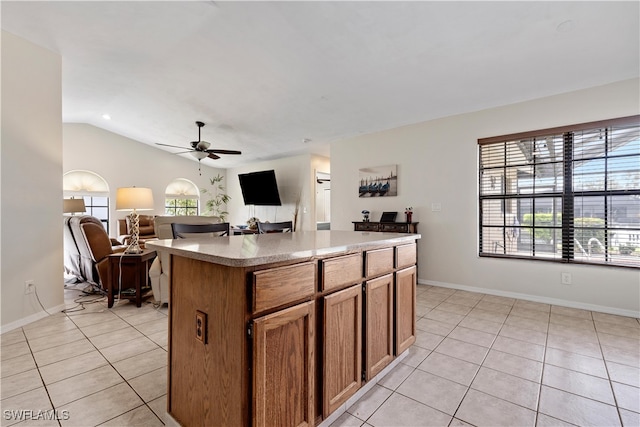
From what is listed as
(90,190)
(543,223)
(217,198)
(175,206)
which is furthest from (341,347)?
(217,198)

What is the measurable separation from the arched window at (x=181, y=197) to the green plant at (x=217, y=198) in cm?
28

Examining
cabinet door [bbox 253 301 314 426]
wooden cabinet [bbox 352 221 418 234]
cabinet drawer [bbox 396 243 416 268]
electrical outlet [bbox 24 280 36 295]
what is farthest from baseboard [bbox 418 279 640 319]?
electrical outlet [bbox 24 280 36 295]

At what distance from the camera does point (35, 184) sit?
299 centimetres

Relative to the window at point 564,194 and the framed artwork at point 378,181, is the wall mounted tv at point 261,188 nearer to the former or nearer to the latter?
the framed artwork at point 378,181

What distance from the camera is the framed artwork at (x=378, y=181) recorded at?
474 centimetres

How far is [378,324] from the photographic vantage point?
179 centimetres

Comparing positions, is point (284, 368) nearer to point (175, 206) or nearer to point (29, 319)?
point (29, 319)

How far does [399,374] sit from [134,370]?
181cm

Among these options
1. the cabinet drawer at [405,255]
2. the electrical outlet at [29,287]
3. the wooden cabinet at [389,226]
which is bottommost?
the electrical outlet at [29,287]

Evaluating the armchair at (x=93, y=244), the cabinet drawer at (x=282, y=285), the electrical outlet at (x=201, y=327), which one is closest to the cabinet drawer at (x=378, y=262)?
the cabinet drawer at (x=282, y=285)

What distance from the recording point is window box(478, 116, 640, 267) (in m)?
3.07

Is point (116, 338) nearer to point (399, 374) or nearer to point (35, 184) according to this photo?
point (35, 184)

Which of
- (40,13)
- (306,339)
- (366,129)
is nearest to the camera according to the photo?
(306,339)

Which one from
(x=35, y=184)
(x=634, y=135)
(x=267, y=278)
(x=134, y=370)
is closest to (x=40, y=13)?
(x=35, y=184)
